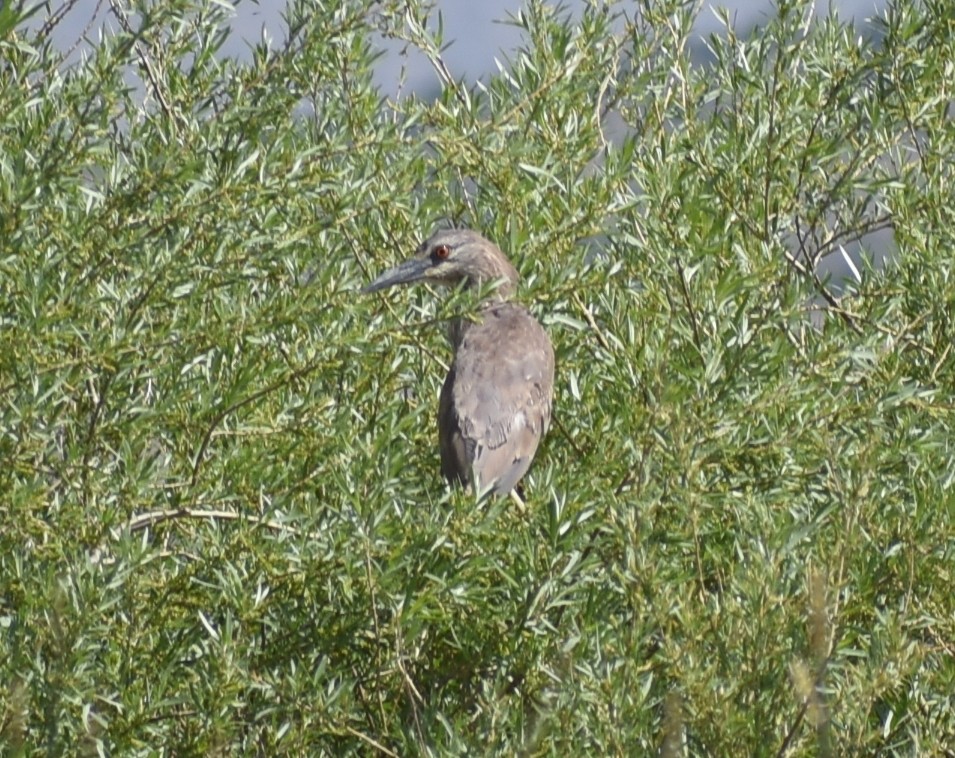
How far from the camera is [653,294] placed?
484 centimetres

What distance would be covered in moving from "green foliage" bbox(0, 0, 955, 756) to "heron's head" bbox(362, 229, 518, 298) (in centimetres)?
31

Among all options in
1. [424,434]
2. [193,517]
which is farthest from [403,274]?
[193,517]

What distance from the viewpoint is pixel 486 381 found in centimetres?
620

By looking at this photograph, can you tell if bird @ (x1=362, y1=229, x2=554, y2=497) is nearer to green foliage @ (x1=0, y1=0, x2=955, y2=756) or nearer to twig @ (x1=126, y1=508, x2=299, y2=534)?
green foliage @ (x1=0, y1=0, x2=955, y2=756)

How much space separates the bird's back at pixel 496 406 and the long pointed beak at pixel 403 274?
0.80ft

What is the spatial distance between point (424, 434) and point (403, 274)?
56 cm

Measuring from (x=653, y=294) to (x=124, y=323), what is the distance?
1474 millimetres

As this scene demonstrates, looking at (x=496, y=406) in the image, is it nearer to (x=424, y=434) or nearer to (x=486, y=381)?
(x=486, y=381)

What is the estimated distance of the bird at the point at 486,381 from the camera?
573cm

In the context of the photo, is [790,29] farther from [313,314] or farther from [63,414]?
[63,414]

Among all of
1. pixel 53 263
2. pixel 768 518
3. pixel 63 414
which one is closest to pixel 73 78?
pixel 53 263

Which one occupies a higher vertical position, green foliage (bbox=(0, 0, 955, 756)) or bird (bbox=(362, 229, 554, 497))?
green foliage (bbox=(0, 0, 955, 756))

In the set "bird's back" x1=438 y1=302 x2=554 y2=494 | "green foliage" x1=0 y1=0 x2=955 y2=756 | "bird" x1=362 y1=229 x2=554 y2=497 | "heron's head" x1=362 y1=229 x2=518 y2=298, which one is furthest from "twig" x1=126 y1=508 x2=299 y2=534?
"heron's head" x1=362 y1=229 x2=518 y2=298

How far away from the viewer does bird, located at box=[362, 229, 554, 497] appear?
573 centimetres
